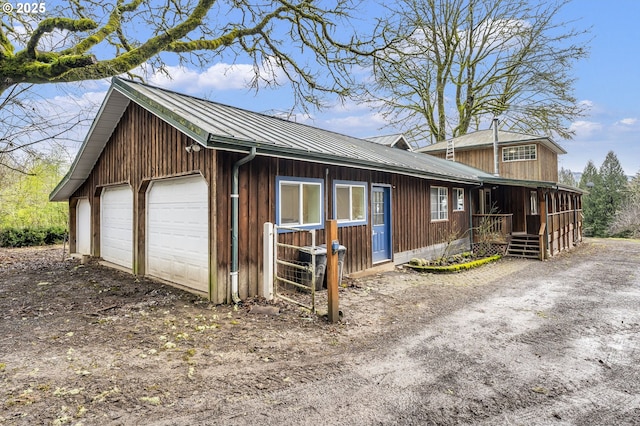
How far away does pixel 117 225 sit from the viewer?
31.0 feet

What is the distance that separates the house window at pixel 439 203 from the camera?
11648 mm

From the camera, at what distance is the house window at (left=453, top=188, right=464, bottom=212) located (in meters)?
12.8

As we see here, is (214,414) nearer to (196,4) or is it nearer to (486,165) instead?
(196,4)

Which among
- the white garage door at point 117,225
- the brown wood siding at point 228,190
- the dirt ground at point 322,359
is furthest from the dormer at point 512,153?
the white garage door at point 117,225

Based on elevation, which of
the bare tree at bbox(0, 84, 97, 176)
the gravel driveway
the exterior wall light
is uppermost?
the bare tree at bbox(0, 84, 97, 176)

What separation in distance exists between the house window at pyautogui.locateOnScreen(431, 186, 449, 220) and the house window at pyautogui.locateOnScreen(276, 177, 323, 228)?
5.61 meters

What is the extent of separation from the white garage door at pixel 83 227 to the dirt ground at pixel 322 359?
14.1 ft

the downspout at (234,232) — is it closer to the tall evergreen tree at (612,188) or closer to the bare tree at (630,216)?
the bare tree at (630,216)

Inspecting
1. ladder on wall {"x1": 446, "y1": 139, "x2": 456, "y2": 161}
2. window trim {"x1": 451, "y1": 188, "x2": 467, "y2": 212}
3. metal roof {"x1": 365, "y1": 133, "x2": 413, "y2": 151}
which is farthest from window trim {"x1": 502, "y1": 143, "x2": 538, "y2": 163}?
window trim {"x1": 451, "y1": 188, "x2": 467, "y2": 212}

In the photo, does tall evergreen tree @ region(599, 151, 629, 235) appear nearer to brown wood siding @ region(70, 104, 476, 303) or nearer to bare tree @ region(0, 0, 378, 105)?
brown wood siding @ region(70, 104, 476, 303)

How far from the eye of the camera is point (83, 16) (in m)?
7.68

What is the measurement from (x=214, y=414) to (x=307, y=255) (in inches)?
163

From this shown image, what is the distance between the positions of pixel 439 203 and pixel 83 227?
12.0 metres

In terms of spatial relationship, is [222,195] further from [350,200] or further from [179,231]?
[350,200]
